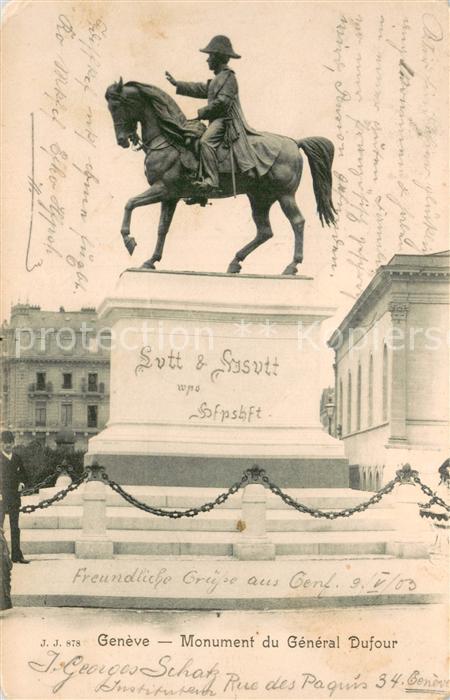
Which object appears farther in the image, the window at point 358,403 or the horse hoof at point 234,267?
the window at point 358,403

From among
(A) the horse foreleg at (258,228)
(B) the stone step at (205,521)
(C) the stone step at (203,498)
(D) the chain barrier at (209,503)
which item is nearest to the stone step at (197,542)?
(B) the stone step at (205,521)

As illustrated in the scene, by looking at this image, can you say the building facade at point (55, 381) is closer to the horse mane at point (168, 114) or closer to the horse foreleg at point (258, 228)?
the horse foreleg at point (258, 228)

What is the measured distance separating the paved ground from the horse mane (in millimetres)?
5902

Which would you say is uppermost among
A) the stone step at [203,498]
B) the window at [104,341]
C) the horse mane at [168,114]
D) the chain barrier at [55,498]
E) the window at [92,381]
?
the horse mane at [168,114]

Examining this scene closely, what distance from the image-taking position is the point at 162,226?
44.9ft

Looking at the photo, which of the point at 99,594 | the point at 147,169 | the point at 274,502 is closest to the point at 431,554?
the point at 274,502

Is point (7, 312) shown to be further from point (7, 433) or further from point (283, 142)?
point (283, 142)

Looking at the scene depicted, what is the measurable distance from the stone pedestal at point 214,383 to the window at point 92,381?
16.1 feet

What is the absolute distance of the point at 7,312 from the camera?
1170 cm

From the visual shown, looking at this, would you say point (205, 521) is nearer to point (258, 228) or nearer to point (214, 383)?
point (214, 383)

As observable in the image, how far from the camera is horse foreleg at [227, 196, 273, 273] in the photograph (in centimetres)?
1408

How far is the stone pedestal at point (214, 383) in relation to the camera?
1307cm

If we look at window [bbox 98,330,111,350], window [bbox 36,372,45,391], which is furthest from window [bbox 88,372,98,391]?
window [bbox 36,372,45,391]

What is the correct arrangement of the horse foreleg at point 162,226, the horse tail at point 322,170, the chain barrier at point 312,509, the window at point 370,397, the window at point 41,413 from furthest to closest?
1. the window at point 370,397
2. the window at point 41,413
3. the horse tail at point 322,170
4. the horse foreleg at point 162,226
5. the chain barrier at point 312,509
